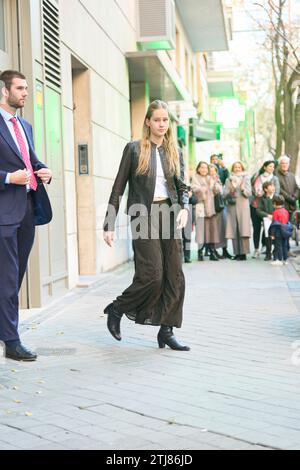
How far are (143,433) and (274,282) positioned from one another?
25.2ft

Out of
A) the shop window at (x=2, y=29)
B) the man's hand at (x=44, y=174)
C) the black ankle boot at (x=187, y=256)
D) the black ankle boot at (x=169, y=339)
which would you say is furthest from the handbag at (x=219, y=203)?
the man's hand at (x=44, y=174)

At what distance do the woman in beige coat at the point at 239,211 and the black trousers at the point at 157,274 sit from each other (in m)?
9.21

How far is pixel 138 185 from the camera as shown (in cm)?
686

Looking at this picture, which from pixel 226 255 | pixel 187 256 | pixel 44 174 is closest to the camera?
pixel 44 174

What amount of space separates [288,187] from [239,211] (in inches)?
44.9

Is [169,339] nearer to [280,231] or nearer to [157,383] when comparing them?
[157,383]

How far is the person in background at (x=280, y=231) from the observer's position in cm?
1487

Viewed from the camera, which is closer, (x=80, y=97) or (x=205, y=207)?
(x=80, y=97)

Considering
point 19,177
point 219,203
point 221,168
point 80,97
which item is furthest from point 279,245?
point 19,177

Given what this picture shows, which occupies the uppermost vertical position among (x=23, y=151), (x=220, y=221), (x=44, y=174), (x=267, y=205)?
(x=23, y=151)

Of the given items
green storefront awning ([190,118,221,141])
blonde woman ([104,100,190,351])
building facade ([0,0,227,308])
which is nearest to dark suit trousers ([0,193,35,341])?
blonde woman ([104,100,190,351])

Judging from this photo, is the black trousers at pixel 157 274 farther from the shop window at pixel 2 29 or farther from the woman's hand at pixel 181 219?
the shop window at pixel 2 29
